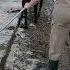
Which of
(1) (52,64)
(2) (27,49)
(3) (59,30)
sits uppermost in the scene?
(3) (59,30)

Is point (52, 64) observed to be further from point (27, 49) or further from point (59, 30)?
point (27, 49)

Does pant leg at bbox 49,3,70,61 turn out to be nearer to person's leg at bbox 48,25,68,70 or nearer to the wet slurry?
person's leg at bbox 48,25,68,70

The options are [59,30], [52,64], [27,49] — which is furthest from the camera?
[27,49]

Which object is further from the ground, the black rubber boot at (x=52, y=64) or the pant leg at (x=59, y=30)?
the pant leg at (x=59, y=30)

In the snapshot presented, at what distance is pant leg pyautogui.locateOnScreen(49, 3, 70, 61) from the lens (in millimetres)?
4234

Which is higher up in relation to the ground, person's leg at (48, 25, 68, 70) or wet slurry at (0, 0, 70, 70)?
person's leg at (48, 25, 68, 70)

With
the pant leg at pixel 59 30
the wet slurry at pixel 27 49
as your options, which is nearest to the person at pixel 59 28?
the pant leg at pixel 59 30

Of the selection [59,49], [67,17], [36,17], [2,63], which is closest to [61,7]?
[67,17]

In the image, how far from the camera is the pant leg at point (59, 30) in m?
4.23

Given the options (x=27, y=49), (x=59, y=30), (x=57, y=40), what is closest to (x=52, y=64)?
(x=57, y=40)

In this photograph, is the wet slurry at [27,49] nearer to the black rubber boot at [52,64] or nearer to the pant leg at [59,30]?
the black rubber boot at [52,64]

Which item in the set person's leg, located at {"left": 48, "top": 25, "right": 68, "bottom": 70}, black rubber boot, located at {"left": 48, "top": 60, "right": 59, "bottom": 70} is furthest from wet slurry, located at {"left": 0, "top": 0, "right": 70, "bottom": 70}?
person's leg, located at {"left": 48, "top": 25, "right": 68, "bottom": 70}

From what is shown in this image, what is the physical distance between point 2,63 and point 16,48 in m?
0.77

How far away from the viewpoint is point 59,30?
425 cm
